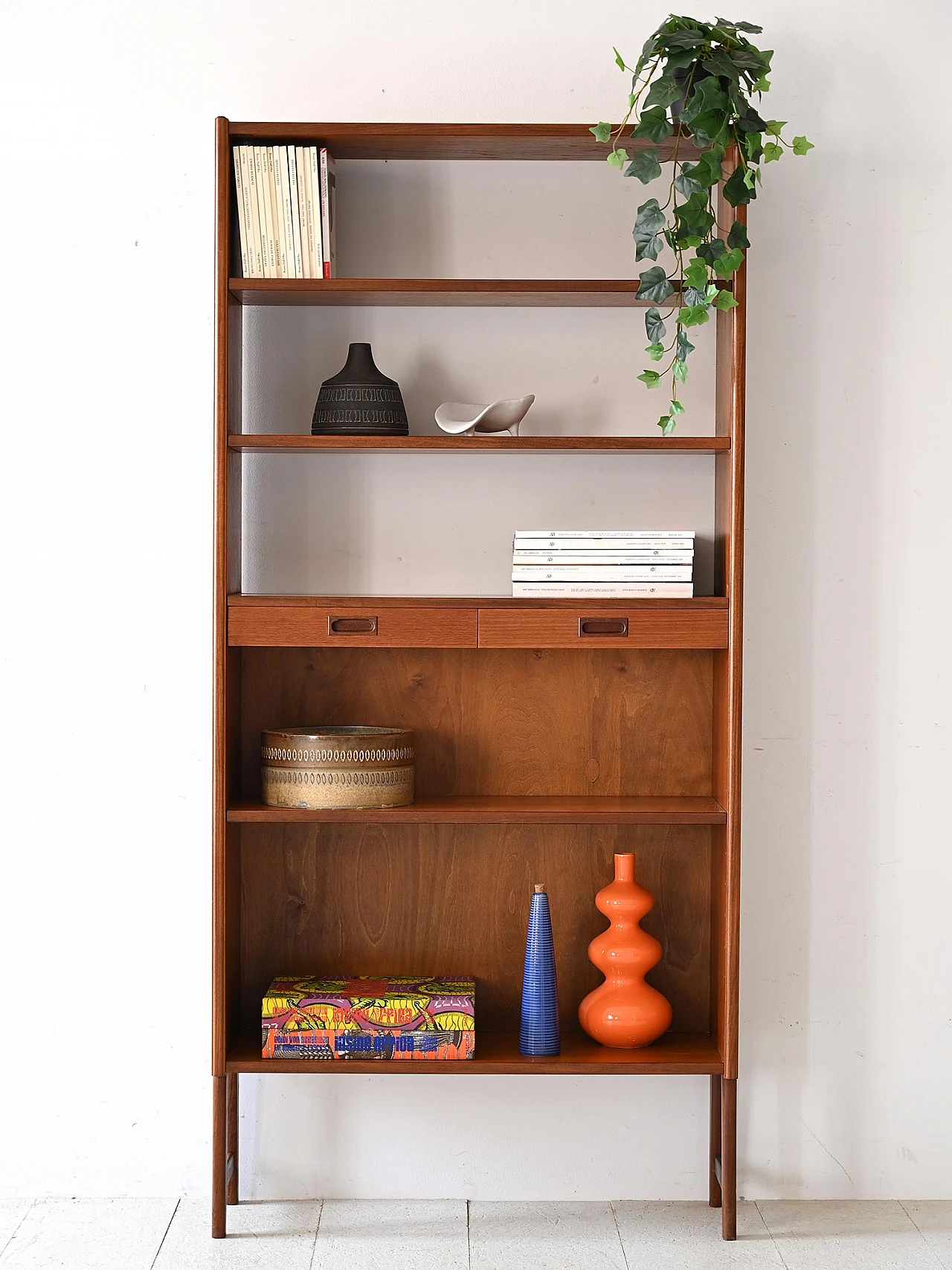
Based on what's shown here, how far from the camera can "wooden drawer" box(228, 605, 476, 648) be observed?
221 cm

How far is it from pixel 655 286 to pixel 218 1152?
182 cm

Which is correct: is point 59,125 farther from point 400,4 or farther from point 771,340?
point 771,340

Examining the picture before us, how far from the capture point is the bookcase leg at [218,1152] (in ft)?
7.32

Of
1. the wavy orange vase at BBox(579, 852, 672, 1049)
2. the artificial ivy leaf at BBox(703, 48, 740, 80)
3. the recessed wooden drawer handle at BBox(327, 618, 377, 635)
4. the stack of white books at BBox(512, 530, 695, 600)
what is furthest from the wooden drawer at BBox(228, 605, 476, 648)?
the artificial ivy leaf at BBox(703, 48, 740, 80)

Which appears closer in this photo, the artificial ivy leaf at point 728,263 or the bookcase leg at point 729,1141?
the artificial ivy leaf at point 728,263

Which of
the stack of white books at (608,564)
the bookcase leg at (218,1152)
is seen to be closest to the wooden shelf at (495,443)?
the stack of white books at (608,564)

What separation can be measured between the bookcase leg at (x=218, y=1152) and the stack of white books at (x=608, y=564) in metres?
1.12

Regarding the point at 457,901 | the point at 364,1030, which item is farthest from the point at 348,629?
the point at 364,1030

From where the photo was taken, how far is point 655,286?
2121 millimetres

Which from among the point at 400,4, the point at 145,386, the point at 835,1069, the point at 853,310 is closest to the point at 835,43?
the point at 853,310

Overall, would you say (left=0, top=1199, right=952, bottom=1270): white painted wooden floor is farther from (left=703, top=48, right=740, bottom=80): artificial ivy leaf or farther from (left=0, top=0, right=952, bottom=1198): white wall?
(left=703, top=48, right=740, bottom=80): artificial ivy leaf

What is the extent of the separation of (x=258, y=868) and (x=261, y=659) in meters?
0.44

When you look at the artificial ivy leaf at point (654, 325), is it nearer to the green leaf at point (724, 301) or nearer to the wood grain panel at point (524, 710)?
the green leaf at point (724, 301)

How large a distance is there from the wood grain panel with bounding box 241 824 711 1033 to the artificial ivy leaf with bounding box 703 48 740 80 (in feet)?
4.77
